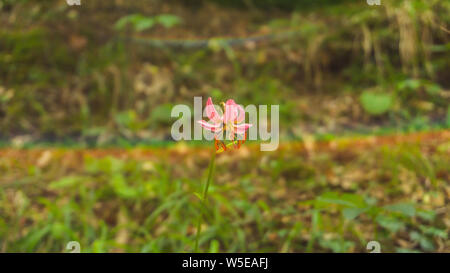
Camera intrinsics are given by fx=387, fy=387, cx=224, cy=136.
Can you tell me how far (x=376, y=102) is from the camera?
309 cm

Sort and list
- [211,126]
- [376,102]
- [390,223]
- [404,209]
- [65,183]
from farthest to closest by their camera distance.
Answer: [376,102], [65,183], [390,223], [404,209], [211,126]

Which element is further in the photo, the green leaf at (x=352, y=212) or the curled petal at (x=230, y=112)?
the green leaf at (x=352, y=212)

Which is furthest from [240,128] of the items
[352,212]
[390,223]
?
[390,223]

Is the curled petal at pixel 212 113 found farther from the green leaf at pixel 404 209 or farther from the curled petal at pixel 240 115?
the green leaf at pixel 404 209

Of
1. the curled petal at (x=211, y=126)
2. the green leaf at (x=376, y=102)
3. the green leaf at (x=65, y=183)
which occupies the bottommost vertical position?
the curled petal at (x=211, y=126)

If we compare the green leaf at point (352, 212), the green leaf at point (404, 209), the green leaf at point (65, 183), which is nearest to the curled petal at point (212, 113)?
the green leaf at point (352, 212)

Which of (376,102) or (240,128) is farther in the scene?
(376,102)

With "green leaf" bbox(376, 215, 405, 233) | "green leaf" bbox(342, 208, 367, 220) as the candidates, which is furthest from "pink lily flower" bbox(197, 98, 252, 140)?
"green leaf" bbox(376, 215, 405, 233)

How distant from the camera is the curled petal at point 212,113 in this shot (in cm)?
96

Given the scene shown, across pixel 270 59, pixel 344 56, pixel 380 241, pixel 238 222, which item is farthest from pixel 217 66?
pixel 380 241

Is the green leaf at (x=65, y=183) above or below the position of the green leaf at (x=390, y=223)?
above

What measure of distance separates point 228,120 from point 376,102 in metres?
2.46

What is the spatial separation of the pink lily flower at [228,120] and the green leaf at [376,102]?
2.37 meters

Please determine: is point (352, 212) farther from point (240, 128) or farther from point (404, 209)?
point (240, 128)
